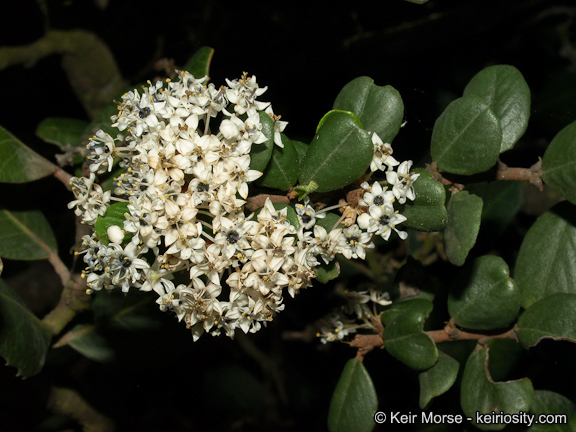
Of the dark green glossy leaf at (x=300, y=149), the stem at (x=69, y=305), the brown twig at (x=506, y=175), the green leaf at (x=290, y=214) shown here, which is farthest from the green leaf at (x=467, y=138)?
the stem at (x=69, y=305)

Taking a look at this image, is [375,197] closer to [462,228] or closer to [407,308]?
[462,228]

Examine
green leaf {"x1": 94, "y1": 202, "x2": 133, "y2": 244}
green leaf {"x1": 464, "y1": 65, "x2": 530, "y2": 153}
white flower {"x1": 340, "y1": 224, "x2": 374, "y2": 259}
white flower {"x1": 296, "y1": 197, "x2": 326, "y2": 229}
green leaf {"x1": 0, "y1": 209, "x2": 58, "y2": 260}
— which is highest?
green leaf {"x1": 464, "y1": 65, "x2": 530, "y2": 153}

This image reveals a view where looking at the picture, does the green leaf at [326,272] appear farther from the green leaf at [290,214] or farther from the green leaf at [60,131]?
the green leaf at [60,131]

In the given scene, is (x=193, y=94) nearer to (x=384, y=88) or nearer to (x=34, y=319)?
(x=384, y=88)

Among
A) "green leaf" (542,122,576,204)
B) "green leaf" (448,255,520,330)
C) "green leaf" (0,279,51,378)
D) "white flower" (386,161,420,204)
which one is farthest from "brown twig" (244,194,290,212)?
"green leaf" (0,279,51,378)

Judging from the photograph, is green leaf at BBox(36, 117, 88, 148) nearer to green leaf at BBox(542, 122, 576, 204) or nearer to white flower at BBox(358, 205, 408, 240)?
white flower at BBox(358, 205, 408, 240)

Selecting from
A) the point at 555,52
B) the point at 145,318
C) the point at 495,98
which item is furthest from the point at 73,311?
the point at 555,52

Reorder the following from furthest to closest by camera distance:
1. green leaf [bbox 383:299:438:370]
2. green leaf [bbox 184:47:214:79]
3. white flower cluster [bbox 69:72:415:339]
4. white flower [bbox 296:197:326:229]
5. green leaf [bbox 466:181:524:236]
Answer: green leaf [bbox 466:181:524:236], green leaf [bbox 184:47:214:79], green leaf [bbox 383:299:438:370], white flower [bbox 296:197:326:229], white flower cluster [bbox 69:72:415:339]
